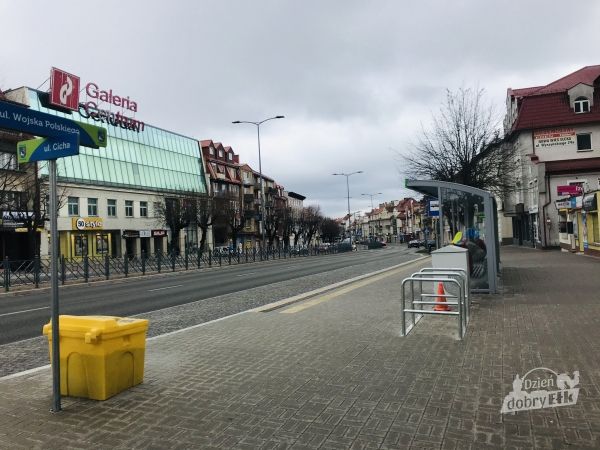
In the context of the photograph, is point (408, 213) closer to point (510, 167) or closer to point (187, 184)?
point (187, 184)

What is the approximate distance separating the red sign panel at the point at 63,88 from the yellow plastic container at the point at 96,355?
35147 mm

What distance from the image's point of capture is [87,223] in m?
44.8

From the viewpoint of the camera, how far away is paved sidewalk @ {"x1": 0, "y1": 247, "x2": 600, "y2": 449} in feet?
12.1

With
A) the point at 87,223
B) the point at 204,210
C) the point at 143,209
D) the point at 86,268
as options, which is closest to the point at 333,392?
the point at 86,268

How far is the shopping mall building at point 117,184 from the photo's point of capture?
43.2 meters

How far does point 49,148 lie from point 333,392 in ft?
11.6

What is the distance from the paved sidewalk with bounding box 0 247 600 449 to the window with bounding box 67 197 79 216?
40.5 metres

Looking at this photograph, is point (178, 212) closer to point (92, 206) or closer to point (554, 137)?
point (92, 206)

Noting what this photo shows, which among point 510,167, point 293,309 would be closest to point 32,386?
point 293,309

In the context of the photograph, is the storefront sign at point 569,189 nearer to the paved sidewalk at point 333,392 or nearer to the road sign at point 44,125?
the paved sidewalk at point 333,392

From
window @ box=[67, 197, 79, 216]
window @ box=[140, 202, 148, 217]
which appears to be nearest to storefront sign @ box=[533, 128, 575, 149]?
window @ box=[140, 202, 148, 217]

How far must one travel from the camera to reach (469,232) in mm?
12242

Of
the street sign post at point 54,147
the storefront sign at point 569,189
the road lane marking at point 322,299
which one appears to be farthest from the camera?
the storefront sign at point 569,189

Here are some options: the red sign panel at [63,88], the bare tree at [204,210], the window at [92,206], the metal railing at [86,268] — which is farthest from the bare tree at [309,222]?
the red sign panel at [63,88]
